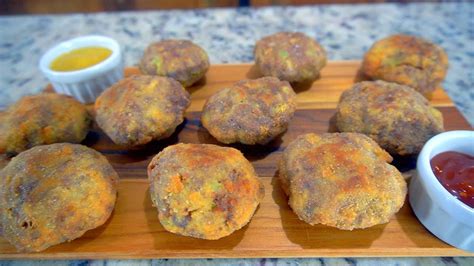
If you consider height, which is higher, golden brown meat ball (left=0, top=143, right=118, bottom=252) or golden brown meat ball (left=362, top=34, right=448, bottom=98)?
golden brown meat ball (left=362, top=34, right=448, bottom=98)

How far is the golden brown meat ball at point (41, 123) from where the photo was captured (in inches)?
77.6

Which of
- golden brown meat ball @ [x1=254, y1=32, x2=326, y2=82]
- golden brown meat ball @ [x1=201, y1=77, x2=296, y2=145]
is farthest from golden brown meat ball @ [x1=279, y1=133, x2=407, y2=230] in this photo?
golden brown meat ball @ [x1=254, y1=32, x2=326, y2=82]

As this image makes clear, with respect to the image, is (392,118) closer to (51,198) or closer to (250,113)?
(250,113)

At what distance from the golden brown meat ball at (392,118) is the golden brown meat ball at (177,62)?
2.98 feet

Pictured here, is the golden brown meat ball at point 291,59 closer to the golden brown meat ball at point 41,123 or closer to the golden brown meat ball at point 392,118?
the golden brown meat ball at point 392,118

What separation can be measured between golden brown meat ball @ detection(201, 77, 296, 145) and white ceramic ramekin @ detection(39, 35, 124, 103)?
0.79 meters

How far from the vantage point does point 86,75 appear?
2361mm

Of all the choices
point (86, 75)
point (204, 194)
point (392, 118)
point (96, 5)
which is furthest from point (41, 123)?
point (96, 5)

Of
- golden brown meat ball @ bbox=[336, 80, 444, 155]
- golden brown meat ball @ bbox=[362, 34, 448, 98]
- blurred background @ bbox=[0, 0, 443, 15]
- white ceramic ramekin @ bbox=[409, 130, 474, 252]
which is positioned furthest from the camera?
blurred background @ bbox=[0, 0, 443, 15]

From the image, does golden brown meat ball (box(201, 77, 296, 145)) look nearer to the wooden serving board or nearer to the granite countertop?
the wooden serving board

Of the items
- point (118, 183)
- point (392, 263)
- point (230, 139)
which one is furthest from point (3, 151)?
point (392, 263)

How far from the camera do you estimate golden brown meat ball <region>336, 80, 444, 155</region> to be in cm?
191

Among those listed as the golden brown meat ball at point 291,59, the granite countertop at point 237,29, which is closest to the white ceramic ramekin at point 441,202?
the golden brown meat ball at point 291,59

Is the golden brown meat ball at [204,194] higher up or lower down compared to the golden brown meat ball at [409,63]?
lower down
